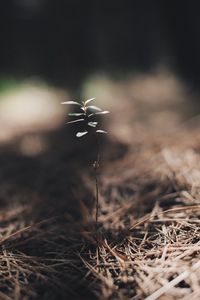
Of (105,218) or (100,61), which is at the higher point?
(100,61)

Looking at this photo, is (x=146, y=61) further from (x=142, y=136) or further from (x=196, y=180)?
(x=196, y=180)

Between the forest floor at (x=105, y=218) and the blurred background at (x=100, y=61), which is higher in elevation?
the blurred background at (x=100, y=61)

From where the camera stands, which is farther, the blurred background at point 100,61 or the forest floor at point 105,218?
the blurred background at point 100,61

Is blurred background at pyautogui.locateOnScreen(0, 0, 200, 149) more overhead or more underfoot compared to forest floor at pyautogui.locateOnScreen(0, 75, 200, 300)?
more overhead

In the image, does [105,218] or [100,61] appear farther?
[100,61]
